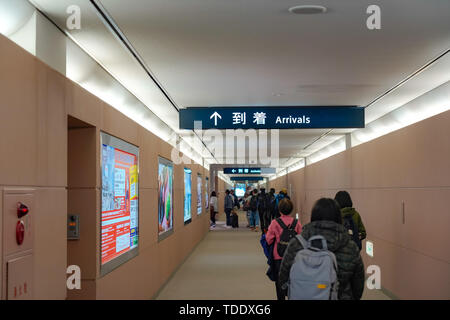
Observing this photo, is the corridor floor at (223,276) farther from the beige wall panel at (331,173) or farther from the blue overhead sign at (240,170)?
the blue overhead sign at (240,170)

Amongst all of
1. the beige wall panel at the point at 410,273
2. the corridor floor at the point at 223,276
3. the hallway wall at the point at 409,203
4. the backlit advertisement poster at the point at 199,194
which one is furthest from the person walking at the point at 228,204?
the beige wall panel at the point at 410,273

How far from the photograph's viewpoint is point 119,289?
5785mm

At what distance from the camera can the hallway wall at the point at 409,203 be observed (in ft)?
19.1

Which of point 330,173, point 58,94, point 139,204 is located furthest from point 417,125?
point 330,173

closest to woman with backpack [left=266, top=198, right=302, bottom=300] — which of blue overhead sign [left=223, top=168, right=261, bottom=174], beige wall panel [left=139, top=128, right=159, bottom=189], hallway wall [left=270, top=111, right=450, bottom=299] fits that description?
hallway wall [left=270, top=111, right=450, bottom=299]

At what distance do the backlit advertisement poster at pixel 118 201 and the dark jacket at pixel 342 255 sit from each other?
90.2 inches

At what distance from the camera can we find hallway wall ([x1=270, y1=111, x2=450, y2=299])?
5.83 metres

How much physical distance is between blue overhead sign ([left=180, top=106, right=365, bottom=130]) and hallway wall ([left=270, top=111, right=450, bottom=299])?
663mm

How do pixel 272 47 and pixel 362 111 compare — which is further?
pixel 362 111

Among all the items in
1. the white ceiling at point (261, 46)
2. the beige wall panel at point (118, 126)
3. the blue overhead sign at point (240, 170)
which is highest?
the white ceiling at point (261, 46)

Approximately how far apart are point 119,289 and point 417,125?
3937 mm

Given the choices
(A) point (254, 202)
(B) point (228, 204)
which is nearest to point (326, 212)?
(A) point (254, 202)

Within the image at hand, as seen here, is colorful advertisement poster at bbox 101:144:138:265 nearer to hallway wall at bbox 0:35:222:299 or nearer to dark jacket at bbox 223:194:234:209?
hallway wall at bbox 0:35:222:299
